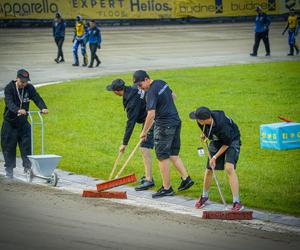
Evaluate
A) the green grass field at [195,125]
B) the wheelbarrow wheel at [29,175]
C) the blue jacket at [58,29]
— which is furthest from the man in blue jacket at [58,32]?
the wheelbarrow wheel at [29,175]

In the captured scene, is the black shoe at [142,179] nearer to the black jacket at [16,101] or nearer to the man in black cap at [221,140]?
the man in black cap at [221,140]

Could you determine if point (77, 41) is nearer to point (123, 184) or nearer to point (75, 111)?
point (75, 111)

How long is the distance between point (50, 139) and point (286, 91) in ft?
30.0

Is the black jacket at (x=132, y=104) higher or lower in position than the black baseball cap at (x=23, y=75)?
lower

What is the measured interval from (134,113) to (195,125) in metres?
6.41

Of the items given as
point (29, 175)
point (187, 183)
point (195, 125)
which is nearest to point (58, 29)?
point (195, 125)

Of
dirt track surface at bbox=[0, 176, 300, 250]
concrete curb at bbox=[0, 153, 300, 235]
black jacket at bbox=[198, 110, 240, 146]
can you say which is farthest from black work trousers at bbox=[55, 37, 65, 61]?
black jacket at bbox=[198, 110, 240, 146]

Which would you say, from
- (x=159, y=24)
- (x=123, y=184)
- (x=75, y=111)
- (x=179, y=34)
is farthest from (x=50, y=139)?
(x=159, y=24)

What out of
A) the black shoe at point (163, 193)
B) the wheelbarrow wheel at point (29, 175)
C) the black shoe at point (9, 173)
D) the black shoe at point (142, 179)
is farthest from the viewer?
the black shoe at point (9, 173)

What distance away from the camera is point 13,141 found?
14.1 meters

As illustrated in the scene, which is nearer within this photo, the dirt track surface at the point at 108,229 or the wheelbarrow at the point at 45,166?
the dirt track surface at the point at 108,229

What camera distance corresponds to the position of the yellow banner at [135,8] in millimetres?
43688

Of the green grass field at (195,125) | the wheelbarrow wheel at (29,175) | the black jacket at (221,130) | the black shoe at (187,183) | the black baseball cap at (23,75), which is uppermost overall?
the black baseball cap at (23,75)

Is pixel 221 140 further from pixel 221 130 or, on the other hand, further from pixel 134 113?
pixel 134 113
